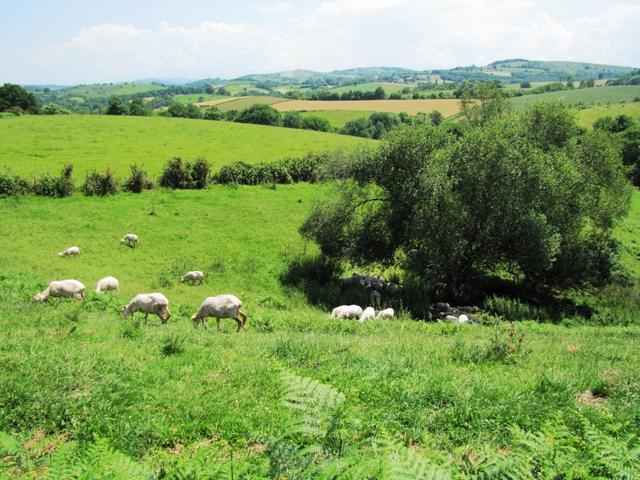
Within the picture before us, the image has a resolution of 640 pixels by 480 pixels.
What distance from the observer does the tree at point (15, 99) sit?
80.2 meters

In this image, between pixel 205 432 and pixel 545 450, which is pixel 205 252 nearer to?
pixel 205 432

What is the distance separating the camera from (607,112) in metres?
106

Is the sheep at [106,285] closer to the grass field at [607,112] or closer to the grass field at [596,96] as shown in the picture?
the grass field at [607,112]

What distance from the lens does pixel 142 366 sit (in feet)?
31.9

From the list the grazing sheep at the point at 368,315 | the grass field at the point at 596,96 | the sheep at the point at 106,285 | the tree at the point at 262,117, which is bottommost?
the grazing sheep at the point at 368,315

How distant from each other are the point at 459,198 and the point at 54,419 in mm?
24749

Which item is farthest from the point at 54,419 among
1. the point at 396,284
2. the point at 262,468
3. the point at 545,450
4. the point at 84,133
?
the point at 84,133

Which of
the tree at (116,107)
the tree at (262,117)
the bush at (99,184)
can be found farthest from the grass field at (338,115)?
the bush at (99,184)

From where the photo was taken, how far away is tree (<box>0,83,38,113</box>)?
263ft

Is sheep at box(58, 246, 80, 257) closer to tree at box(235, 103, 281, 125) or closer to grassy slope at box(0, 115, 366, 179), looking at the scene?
grassy slope at box(0, 115, 366, 179)

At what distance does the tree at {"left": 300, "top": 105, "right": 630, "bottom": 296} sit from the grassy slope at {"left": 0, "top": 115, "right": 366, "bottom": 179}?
47.2ft

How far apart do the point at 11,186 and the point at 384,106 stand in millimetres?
108104

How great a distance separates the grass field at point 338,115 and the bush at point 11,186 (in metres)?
77.6

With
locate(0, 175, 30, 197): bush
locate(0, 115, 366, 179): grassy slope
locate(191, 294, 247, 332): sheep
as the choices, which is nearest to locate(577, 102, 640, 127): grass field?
locate(0, 115, 366, 179): grassy slope
